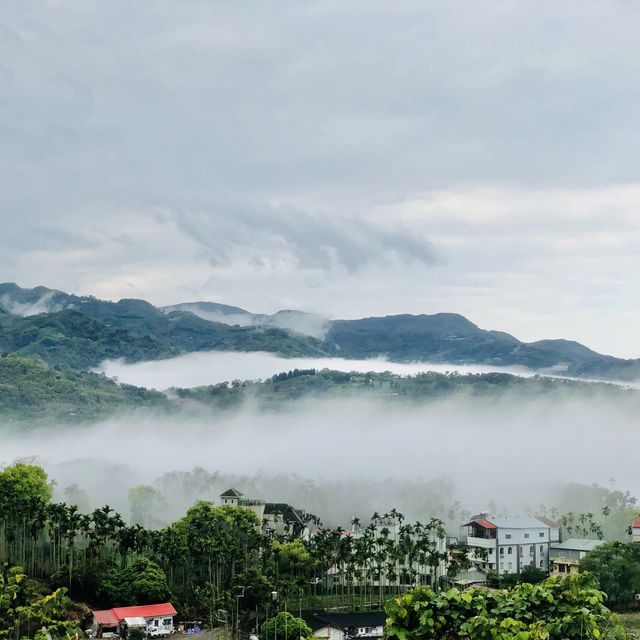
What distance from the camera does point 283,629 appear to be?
54.2m

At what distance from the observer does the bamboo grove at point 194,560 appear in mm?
62844

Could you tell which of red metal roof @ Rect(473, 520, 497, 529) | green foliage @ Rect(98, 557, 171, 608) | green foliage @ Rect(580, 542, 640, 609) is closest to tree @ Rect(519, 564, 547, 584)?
red metal roof @ Rect(473, 520, 497, 529)

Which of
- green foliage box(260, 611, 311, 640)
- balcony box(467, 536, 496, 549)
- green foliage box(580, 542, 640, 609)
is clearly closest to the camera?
green foliage box(260, 611, 311, 640)

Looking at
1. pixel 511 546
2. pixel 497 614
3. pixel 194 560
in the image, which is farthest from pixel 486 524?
pixel 497 614

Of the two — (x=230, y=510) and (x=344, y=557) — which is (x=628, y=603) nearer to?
(x=344, y=557)

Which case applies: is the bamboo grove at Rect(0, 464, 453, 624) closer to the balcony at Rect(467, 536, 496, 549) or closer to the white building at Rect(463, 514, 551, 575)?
the white building at Rect(463, 514, 551, 575)

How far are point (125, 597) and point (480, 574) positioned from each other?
114ft

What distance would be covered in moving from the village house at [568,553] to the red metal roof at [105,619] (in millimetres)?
39102

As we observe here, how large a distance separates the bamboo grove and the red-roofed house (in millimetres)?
1981

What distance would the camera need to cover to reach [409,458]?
18088 cm

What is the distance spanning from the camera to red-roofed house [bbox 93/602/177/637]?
58750mm

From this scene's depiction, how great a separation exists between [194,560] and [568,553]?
3589 centimetres

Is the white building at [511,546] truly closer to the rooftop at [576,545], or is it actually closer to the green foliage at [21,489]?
the rooftop at [576,545]

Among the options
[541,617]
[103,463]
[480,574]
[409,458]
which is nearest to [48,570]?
[480,574]
